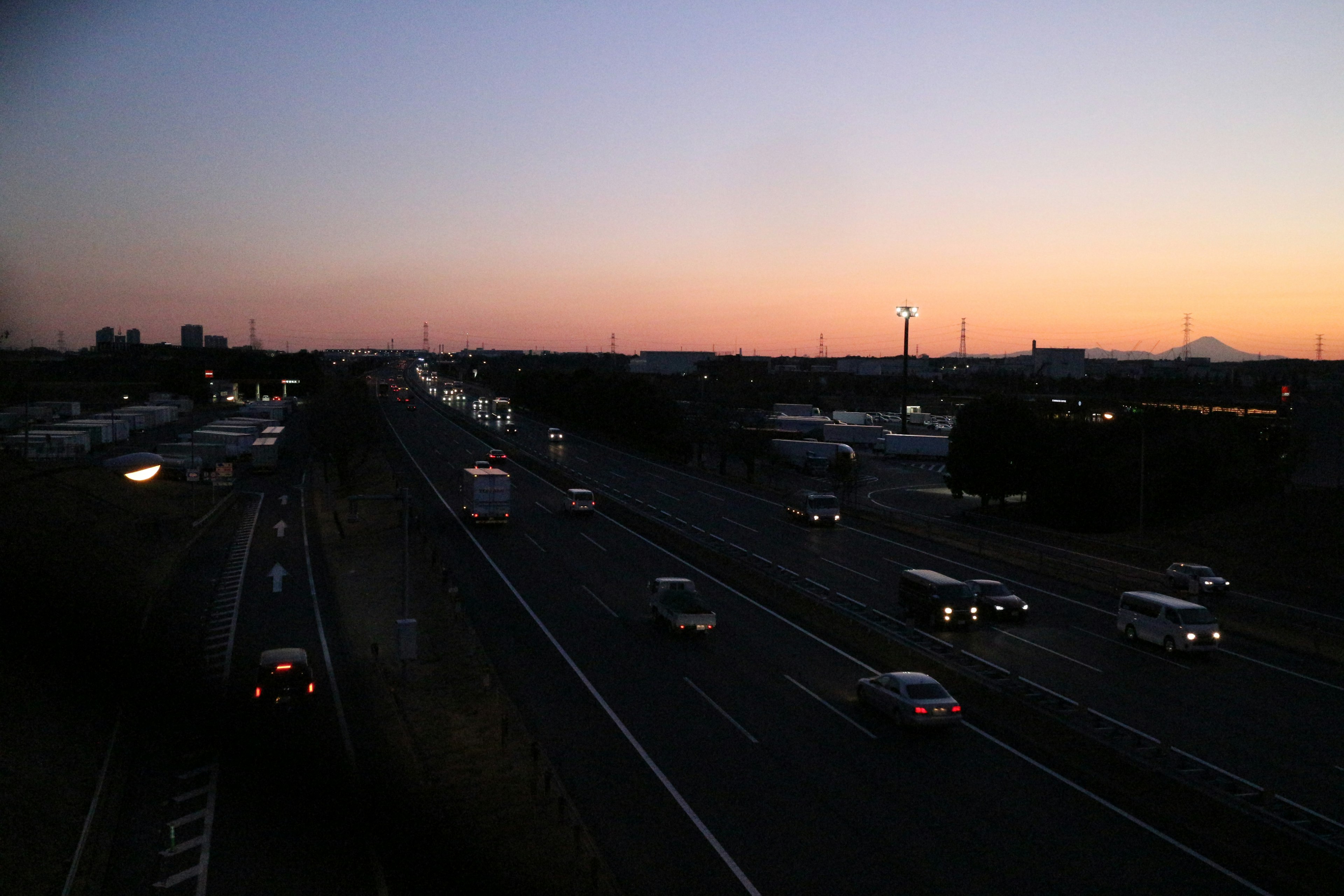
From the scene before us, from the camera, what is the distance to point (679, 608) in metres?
18.2

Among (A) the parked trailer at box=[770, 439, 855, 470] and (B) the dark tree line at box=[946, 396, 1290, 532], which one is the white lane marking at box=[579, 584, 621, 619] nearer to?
(B) the dark tree line at box=[946, 396, 1290, 532]

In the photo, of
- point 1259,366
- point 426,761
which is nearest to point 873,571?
point 426,761

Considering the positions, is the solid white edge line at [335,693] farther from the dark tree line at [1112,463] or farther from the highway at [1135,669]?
the dark tree line at [1112,463]

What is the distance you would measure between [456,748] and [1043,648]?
37.6 ft

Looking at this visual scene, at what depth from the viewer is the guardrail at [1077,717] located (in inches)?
387

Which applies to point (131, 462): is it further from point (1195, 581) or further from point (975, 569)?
point (1195, 581)

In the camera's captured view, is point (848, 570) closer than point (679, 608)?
No

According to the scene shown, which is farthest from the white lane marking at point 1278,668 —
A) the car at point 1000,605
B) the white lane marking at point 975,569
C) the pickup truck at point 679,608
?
the pickup truck at point 679,608

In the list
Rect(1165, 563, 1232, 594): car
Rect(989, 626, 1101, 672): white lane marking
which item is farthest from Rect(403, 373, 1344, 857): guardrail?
Rect(1165, 563, 1232, 594): car

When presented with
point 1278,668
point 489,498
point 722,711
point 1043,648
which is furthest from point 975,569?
point 489,498

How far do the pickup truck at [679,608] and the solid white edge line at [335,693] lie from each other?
6.26 metres

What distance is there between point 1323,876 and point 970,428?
34.2 m

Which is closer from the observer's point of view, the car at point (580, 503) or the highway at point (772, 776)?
the highway at point (772, 776)

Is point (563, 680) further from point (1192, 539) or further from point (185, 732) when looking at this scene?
point (1192, 539)
